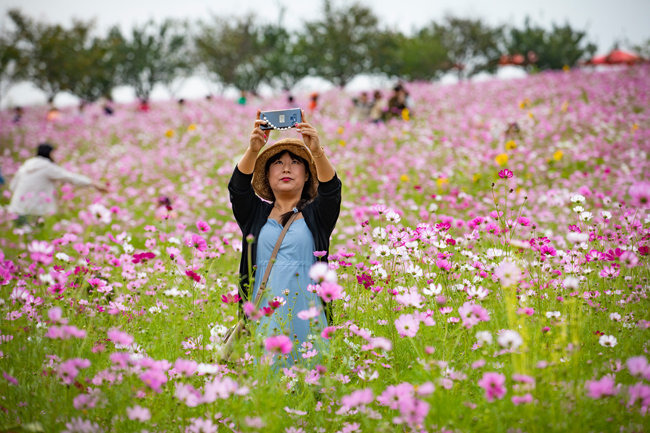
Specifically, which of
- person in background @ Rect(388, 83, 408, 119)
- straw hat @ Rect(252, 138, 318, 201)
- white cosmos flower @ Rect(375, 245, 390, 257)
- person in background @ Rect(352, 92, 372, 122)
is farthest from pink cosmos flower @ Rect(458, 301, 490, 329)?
person in background @ Rect(352, 92, 372, 122)

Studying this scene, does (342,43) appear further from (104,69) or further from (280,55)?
(104,69)

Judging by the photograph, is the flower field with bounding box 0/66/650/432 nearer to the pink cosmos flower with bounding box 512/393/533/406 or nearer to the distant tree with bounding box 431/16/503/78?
the pink cosmos flower with bounding box 512/393/533/406

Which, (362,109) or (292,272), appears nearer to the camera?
(292,272)

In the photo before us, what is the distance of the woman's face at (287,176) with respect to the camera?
2.62 metres

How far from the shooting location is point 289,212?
8.61 feet

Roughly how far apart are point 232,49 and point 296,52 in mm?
4136

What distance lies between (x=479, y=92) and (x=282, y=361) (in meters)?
16.2

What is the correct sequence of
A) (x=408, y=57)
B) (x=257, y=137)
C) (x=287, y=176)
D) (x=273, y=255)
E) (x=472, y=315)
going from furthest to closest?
(x=408, y=57) → (x=287, y=176) → (x=257, y=137) → (x=273, y=255) → (x=472, y=315)

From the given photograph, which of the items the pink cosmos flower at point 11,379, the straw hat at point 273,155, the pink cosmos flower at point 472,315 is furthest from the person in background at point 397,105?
the pink cosmos flower at point 11,379

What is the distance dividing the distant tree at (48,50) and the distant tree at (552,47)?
27147 mm

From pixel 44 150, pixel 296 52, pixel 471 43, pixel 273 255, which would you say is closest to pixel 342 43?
pixel 296 52

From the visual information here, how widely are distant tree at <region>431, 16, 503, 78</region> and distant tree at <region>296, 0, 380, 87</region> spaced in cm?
766

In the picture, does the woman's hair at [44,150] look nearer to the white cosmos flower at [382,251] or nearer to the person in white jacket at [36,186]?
the person in white jacket at [36,186]

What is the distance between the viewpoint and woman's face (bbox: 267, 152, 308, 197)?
2617mm
